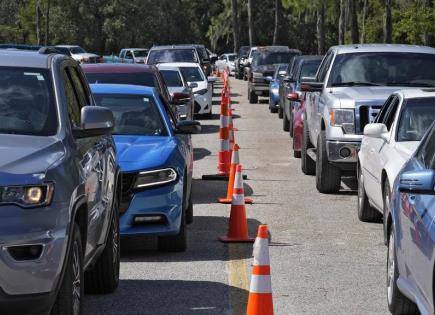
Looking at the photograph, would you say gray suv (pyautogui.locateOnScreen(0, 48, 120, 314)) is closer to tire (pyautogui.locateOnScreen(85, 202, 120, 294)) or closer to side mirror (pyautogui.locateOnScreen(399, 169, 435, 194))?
tire (pyautogui.locateOnScreen(85, 202, 120, 294))

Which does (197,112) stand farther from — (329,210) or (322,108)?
(329,210)

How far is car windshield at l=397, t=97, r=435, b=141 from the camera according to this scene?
13.1 metres

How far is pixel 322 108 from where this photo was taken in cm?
1736

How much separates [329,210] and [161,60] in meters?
21.9

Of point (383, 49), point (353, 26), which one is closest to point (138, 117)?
point (383, 49)

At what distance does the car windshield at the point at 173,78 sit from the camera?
28.8 meters

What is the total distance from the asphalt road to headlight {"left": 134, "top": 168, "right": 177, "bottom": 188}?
680 mm

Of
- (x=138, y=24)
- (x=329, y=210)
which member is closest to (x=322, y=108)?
(x=329, y=210)

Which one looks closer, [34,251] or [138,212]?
[34,251]

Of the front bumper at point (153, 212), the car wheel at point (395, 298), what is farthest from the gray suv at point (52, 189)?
the car wheel at point (395, 298)

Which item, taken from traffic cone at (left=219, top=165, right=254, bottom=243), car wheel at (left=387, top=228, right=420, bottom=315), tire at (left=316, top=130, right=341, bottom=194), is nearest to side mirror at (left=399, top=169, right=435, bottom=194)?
car wheel at (left=387, top=228, right=420, bottom=315)

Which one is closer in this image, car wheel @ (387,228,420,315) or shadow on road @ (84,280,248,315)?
car wheel @ (387,228,420,315)

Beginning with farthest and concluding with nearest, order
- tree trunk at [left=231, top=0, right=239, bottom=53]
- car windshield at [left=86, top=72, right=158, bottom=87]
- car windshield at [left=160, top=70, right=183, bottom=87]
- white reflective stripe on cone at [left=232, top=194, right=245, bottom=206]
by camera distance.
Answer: tree trunk at [left=231, top=0, right=239, bottom=53], car windshield at [left=160, top=70, right=183, bottom=87], car windshield at [left=86, top=72, right=158, bottom=87], white reflective stripe on cone at [left=232, top=194, right=245, bottom=206]

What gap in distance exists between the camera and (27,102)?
319 inches
